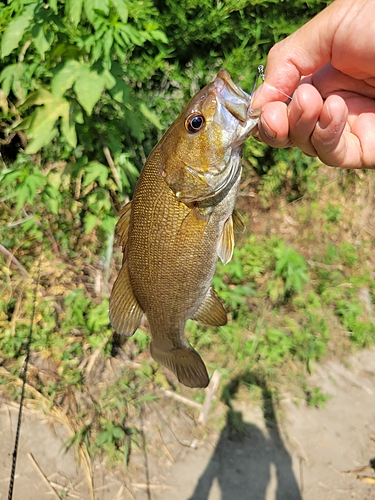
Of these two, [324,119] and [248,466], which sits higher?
[324,119]

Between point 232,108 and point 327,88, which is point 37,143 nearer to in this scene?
point 232,108

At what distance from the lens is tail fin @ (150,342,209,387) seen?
174cm

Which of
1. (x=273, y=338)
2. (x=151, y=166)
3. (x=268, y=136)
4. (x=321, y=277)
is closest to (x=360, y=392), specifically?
(x=273, y=338)

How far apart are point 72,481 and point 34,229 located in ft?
6.60

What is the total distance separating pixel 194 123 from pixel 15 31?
1368mm

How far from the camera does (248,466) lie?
2.89m

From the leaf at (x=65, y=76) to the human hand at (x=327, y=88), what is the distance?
3.47ft

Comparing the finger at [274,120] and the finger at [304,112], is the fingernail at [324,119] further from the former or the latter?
the finger at [274,120]

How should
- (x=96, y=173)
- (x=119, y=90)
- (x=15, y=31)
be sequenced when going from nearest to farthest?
(x=15, y=31) → (x=119, y=90) → (x=96, y=173)

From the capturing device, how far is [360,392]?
3404 millimetres

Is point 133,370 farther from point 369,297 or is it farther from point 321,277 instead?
point 369,297

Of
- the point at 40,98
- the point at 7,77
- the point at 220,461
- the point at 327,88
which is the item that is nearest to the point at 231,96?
the point at 327,88

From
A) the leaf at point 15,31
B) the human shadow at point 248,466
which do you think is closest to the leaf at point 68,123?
the leaf at point 15,31

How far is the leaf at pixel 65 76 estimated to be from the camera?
2.12 m
